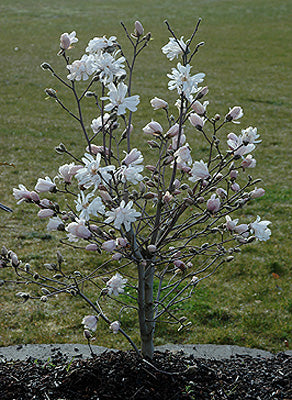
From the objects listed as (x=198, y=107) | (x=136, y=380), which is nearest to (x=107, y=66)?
(x=198, y=107)

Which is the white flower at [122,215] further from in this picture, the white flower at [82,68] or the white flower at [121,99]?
the white flower at [82,68]

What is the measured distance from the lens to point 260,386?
2779mm

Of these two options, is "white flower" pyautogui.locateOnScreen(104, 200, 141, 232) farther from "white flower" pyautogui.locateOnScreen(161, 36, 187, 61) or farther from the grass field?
the grass field

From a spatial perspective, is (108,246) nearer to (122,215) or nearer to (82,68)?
(122,215)

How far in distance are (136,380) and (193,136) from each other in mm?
6575

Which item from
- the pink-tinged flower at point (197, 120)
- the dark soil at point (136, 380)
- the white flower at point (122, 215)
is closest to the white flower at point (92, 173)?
the white flower at point (122, 215)

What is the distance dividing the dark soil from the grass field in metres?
0.73

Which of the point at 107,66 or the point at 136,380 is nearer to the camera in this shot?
the point at 107,66

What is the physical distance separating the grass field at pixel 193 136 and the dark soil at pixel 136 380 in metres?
0.73

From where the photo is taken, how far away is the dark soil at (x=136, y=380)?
256 cm

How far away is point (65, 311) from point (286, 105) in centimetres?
836

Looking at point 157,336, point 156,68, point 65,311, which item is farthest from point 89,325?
point 156,68

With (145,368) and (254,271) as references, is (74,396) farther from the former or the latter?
(254,271)

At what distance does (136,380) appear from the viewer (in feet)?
8.54
